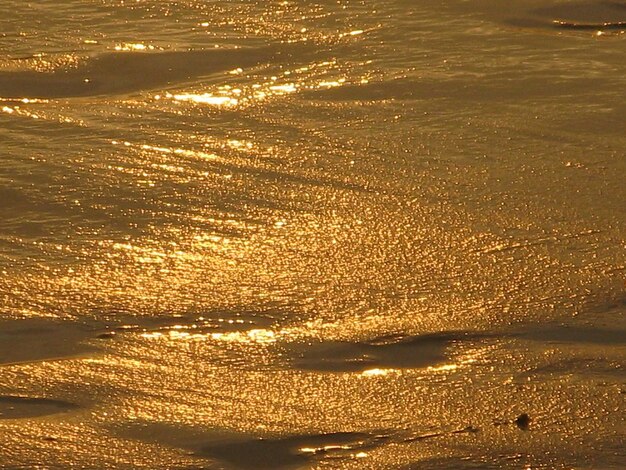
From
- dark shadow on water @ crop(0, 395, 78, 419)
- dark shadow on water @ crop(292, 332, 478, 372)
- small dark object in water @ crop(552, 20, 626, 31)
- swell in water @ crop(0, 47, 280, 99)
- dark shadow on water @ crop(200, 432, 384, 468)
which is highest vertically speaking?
swell in water @ crop(0, 47, 280, 99)

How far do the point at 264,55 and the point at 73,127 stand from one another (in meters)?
0.93

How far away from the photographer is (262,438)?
8.39 ft

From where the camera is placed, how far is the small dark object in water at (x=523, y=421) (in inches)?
102

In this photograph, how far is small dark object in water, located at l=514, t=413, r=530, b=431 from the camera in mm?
2596

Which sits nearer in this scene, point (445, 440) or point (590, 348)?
point (445, 440)

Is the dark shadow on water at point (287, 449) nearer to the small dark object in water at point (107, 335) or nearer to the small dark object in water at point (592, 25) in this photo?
the small dark object in water at point (107, 335)

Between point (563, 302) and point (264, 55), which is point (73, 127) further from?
point (563, 302)

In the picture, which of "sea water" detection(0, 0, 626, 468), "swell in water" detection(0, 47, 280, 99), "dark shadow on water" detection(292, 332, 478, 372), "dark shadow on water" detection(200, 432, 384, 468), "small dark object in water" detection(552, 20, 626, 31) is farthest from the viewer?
"small dark object in water" detection(552, 20, 626, 31)

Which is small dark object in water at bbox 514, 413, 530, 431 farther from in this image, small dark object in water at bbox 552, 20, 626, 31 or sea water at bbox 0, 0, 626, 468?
small dark object in water at bbox 552, 20, 626, 31

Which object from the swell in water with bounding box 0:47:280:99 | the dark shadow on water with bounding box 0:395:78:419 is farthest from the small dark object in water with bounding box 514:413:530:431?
the swell in water with bounding box 0:47:280:99

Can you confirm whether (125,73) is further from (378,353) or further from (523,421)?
(523,421)

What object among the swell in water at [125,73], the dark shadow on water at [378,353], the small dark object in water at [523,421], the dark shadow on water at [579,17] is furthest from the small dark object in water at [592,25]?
the small dark object in water at [523,421]

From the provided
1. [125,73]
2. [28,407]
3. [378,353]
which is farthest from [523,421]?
[125,73]

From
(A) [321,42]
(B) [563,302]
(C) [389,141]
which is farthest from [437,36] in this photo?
(B) [563,302]
